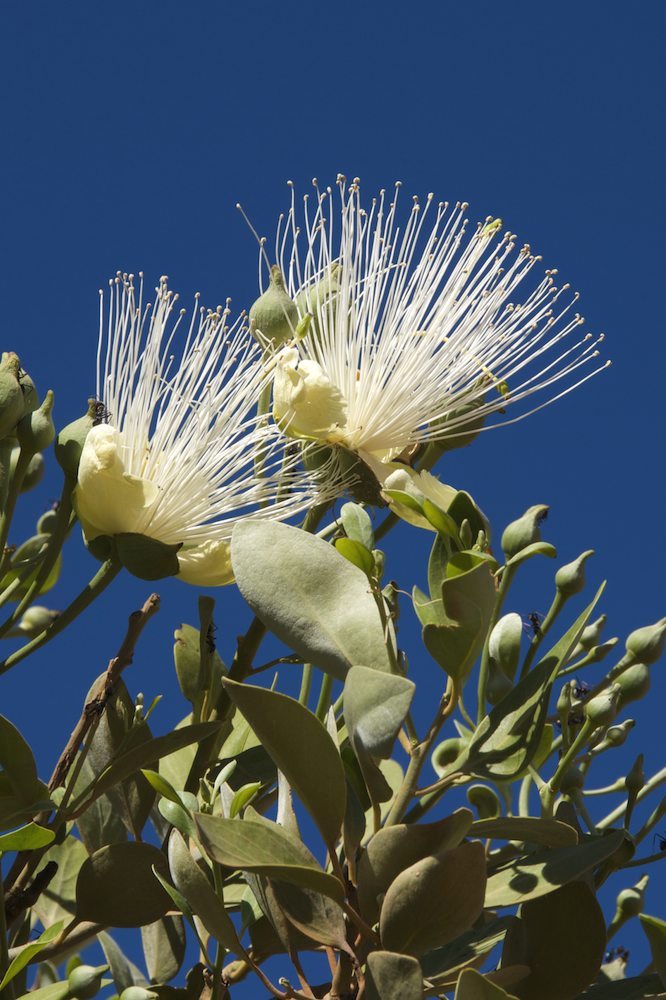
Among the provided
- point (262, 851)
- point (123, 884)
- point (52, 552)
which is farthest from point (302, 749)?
point (52, 552)

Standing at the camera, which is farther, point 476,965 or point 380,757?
point 476,965

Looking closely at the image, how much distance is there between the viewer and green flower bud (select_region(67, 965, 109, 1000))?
131cm

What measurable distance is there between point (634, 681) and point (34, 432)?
724 millimetres

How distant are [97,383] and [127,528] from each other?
20 cm

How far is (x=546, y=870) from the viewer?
1182 millimetres

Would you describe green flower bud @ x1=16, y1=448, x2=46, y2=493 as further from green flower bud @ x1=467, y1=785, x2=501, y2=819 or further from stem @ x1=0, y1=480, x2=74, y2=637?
green flower bud @ x1=467, y1=785, x2=501, y2=819

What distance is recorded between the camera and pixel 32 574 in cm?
167

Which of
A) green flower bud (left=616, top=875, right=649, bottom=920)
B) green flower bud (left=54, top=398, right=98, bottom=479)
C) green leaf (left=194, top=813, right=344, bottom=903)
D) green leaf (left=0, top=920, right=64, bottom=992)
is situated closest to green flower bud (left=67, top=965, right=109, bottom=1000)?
green leaf (left=0, top=920, right=64, bottom=992)

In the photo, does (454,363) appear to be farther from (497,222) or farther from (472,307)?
(497,222)

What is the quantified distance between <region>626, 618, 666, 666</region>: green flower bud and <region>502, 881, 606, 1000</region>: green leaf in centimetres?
35

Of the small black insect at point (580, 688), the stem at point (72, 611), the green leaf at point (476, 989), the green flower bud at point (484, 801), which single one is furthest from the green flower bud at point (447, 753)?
the green leaf at point (476, 989)

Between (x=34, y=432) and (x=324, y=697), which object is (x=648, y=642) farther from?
(x=34, y=432)

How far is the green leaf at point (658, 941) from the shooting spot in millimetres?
1250

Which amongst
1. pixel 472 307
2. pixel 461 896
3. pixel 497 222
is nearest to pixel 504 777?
pixel 461 896
